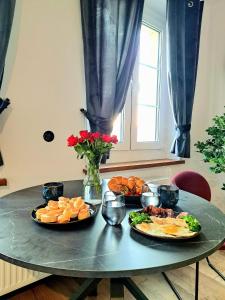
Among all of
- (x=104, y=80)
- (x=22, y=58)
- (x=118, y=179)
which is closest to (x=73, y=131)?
(x=104, y=80)

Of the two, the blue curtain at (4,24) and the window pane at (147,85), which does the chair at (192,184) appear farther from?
the blue curtain at (4,24)

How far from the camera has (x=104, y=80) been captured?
6.23 ft

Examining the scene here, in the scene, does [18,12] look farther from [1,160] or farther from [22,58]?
[1,160]

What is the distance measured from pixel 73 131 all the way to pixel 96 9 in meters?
0.94

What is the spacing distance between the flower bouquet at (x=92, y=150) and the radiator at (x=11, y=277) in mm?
784

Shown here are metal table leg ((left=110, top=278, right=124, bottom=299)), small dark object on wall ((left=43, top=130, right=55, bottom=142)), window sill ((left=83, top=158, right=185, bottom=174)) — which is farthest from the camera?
window sill ((left=83, top=158, right=185, bottom=174))

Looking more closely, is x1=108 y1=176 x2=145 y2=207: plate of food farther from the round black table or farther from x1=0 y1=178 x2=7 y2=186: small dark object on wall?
x1=0 y1=178 x2=7 y2=186: small dark object on wall

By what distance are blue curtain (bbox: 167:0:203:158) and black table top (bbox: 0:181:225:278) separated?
1.61 metres

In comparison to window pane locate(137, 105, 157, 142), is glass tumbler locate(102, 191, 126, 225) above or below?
below

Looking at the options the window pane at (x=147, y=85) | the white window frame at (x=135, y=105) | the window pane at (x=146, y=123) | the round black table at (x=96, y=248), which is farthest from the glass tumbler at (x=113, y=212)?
the window pane at (x=147, y=85)

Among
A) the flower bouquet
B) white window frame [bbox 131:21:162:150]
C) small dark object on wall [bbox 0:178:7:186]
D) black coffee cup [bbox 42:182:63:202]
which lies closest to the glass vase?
the flower bouquet

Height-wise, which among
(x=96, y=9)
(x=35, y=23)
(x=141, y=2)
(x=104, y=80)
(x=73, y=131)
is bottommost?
(x=73, y=131)

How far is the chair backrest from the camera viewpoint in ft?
5.91

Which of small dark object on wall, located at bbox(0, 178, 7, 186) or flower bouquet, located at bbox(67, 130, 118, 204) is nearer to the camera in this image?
flower bouquet, located at bbox(67, 130, 118, 204)
